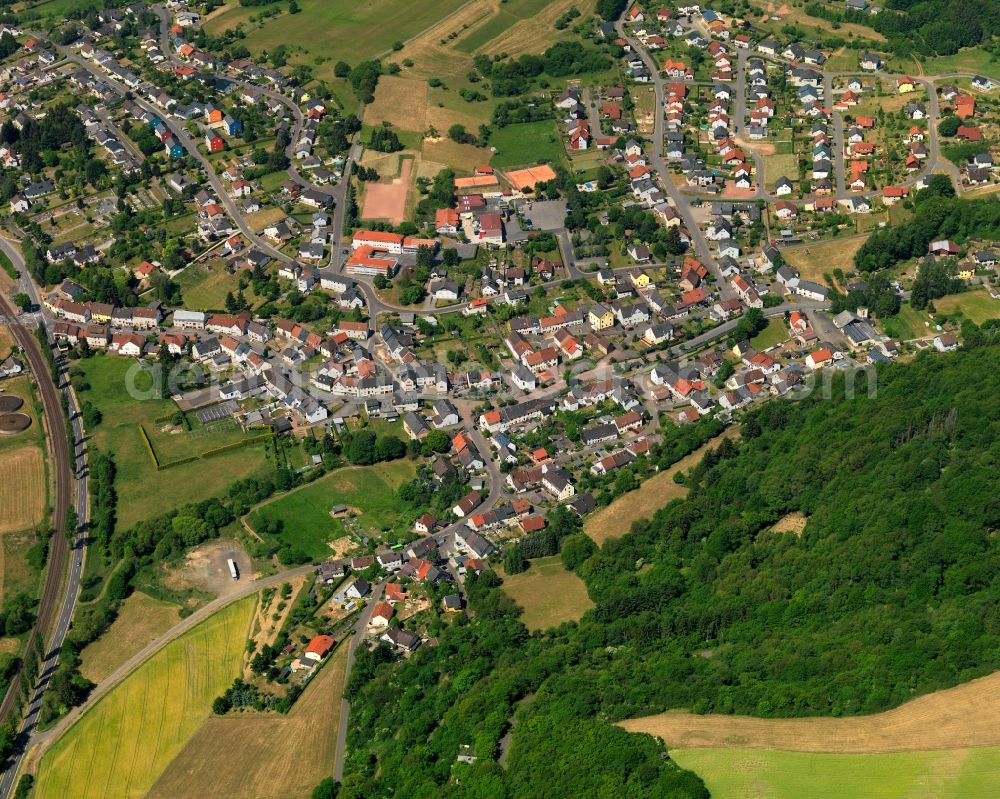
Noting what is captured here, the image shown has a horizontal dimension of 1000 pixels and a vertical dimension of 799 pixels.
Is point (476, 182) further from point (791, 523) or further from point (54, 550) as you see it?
point (54, 550)

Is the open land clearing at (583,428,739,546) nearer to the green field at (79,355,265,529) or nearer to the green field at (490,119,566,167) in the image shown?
the green field at (79,355,265,529)

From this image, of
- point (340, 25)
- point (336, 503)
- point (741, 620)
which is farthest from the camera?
point (340, 25)

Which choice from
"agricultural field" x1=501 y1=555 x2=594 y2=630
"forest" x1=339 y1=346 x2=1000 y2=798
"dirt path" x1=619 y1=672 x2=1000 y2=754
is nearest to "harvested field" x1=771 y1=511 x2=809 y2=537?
"forest" x1=339 y1=346 x2=1000 y2=798

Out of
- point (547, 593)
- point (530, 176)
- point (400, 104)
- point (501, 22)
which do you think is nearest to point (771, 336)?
point (530, 176)

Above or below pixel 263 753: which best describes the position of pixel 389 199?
above

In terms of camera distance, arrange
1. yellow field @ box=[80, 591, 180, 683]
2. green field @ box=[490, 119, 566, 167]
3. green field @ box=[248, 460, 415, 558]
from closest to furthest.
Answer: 1. yellow field @ box=[80, 591, 180, 683]
2. green field @ box=[248, 460, 415, 558]
3. green field @ box=[490, 119, 566, 167]

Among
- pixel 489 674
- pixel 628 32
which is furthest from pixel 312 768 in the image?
pixel 628 32

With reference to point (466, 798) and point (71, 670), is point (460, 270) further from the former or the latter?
point (466, 798)

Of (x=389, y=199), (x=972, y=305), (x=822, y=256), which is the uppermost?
(x=389, y=199)
